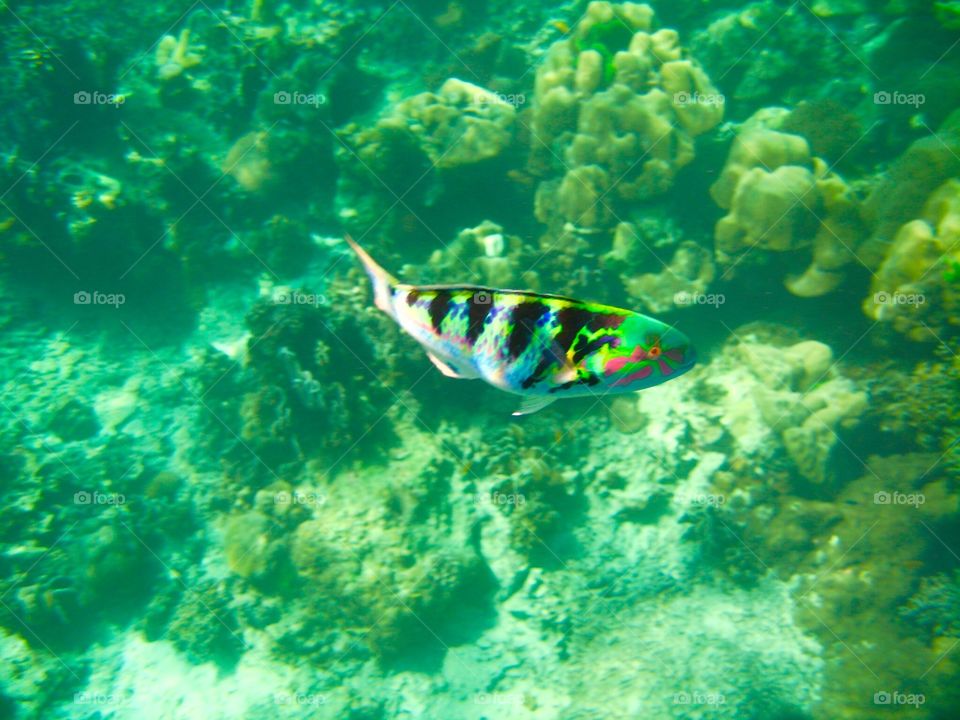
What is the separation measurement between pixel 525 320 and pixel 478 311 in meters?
0.19

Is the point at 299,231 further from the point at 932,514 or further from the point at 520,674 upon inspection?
the point at 932,514

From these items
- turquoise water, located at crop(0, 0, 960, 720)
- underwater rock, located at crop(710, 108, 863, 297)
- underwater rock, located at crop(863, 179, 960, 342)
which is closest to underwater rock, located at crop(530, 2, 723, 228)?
turquoise water, located at crop(0, 0, 960, 720)

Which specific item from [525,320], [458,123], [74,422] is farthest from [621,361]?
[74,422]

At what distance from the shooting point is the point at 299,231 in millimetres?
7641

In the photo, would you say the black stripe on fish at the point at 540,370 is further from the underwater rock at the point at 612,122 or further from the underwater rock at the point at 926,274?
the underwater rock at the point at 926,274

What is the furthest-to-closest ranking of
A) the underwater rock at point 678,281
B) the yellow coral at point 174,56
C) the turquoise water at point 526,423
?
the yellow coral at point 174,56
the underwater rock at point 678,281
the turquoise water at point 526,423

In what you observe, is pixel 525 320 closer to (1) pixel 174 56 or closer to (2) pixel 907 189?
(2) pixel 907 189

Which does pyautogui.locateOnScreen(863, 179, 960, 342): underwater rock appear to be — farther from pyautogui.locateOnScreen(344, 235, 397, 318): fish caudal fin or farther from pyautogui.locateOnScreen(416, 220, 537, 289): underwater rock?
pyautogui.locateOnScreen(344, 235, 397, 318): fish caudal fin

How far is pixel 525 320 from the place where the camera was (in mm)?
1645

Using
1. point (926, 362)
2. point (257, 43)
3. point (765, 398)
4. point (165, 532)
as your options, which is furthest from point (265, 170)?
point (926, 362)

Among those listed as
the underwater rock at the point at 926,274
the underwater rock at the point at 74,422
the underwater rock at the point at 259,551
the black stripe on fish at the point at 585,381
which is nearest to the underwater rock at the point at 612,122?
the underwater rock at the point at 926,274

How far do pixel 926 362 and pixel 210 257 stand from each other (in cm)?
1043

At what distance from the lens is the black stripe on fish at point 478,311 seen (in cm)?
168

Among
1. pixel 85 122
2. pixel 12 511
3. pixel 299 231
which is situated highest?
pixel 85 122
